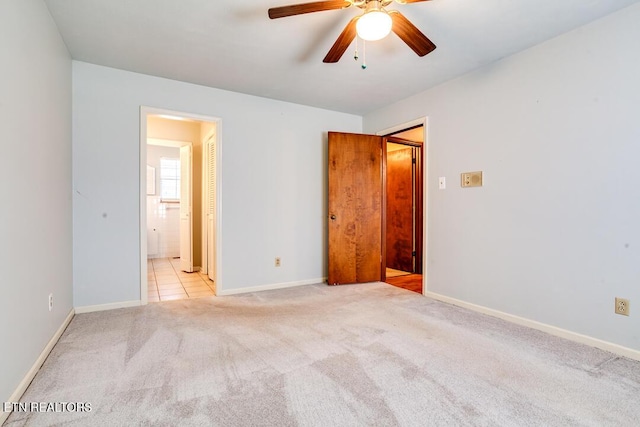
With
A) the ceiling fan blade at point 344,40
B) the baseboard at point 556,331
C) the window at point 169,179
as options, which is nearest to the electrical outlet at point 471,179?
the baseboard at point 556,331

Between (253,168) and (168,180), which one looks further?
(168,180)

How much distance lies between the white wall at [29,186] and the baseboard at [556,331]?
3.41 metres

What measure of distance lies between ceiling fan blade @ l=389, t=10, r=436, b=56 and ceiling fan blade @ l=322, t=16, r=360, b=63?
0.76 feet

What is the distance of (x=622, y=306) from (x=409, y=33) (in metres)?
2.34

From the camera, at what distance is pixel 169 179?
655 cm

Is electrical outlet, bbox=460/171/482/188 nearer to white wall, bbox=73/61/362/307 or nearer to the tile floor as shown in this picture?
white wall, bbox=73/61/362/307

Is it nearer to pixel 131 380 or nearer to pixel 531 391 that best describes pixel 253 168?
pixel 131 380

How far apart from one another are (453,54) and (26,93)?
10.2 feet

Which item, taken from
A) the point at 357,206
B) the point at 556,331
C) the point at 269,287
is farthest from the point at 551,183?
the point at 269,287

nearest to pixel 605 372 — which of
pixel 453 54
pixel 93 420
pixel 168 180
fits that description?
pixel 453 54

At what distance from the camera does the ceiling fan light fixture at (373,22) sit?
1.63 meters

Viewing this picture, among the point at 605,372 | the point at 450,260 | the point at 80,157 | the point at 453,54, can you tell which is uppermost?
the point at 453,54

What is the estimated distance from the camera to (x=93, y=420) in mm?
1400

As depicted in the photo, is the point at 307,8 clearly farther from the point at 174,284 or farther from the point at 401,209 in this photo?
the point at 401,209
